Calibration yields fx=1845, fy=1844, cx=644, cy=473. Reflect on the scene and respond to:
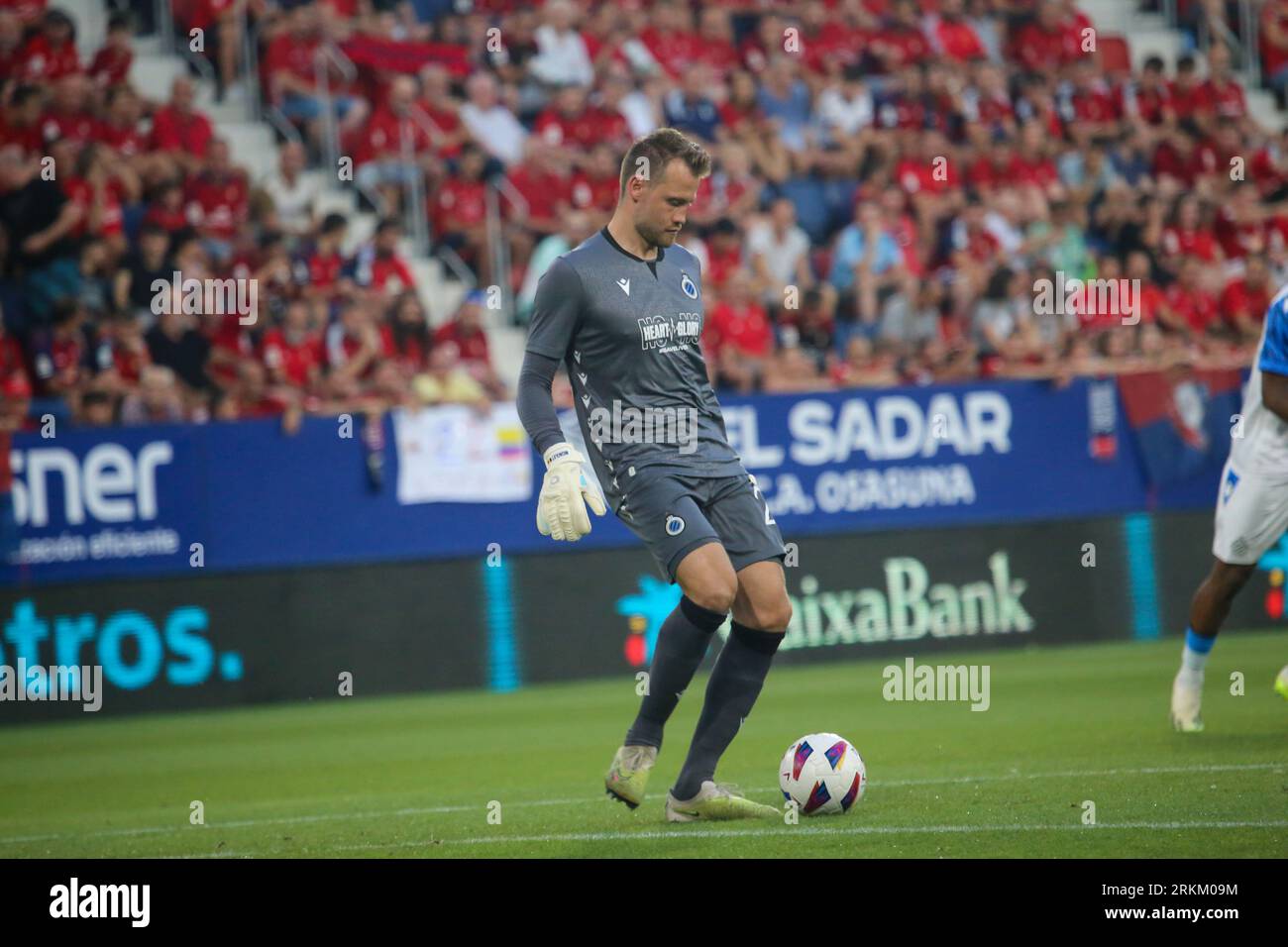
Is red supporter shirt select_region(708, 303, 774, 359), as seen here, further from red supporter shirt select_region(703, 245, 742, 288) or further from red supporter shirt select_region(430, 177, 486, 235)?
red supporter shirt select_region(430, 177, 486, 235)

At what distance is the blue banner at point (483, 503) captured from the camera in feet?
44.5

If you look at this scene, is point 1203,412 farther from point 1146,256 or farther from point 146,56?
point 146,56

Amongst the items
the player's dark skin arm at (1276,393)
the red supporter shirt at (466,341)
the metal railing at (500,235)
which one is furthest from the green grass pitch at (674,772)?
the metal railing at (500,235)

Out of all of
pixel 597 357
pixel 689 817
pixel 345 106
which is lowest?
pixel 689 817

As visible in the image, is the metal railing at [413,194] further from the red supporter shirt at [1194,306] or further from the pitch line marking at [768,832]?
the pitch line marking at [768,832]

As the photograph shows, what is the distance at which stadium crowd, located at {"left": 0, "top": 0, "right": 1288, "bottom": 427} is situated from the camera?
1512 cm

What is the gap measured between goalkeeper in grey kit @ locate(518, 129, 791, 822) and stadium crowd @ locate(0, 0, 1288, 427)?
7064 millimetres

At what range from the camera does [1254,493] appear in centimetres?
912

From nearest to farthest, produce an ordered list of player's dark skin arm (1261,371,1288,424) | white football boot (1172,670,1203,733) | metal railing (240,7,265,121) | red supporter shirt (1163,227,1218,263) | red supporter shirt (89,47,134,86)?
player's dark skin arm (1261,371,1288,424) → white football boot (1172,670,1203,733) → red supporter shirt (89,47,134,86) → metal railing (240,7,265,121) → red supporter shirt (1163,227,1218,263)

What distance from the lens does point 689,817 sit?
7379mm

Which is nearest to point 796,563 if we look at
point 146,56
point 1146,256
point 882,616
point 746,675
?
point 882,616

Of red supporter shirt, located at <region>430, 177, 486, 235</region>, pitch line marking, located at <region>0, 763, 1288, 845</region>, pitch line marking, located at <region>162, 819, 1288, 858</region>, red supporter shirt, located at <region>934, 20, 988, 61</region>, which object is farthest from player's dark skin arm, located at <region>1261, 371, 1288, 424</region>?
red supporter shirt, located at <region>934, 20, 988, 61</region>

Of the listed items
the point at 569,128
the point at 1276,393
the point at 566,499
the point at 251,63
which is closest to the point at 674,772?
the point at 566,499

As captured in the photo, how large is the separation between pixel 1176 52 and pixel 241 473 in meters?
13.1
